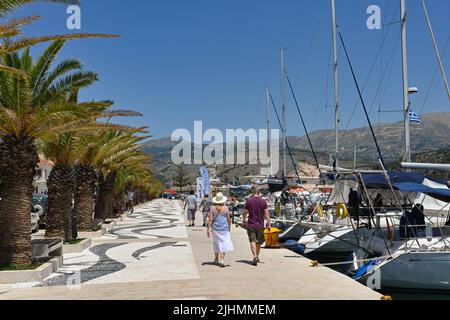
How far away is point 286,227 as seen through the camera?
22656mm

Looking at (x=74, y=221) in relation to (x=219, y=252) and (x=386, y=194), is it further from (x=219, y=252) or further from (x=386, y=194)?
(x=386, y=194)

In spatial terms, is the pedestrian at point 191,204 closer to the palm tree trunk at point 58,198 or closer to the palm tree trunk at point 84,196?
the palm tree trunk at point 84,196

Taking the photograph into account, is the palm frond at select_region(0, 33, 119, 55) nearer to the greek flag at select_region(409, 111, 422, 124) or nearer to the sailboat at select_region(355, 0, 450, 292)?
the sailboat at select_region(355, 0, 450, 292)

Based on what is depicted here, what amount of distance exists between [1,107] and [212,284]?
5.31m

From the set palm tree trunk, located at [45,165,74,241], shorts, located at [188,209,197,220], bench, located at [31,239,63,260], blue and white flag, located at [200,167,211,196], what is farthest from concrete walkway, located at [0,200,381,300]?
blue and white flag, located at [200,167,211,196]

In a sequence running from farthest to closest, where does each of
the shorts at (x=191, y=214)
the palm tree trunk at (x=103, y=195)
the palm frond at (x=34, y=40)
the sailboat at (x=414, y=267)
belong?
the shorts at (x=191, y=214) < the palm tree trunk at (x=103, y=195) < the sailboat at (x=414, y=267) < the palm frond at (x=34, y=40)

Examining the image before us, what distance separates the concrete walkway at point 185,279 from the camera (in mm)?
7798

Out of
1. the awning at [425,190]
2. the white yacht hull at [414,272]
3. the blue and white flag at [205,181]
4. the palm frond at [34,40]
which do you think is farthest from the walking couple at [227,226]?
the blue and white flag at [205,181]

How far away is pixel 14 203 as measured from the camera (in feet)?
31.9

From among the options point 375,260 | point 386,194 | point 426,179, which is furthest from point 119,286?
point 386,194

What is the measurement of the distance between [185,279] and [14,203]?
388cm

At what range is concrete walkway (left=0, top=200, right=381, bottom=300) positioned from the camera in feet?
25.6

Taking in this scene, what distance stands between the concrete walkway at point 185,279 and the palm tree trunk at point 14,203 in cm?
98

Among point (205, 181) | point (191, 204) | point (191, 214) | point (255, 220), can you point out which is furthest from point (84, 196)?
point (205, 181)
